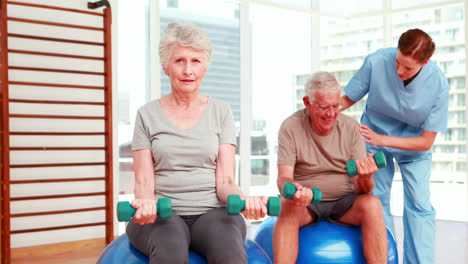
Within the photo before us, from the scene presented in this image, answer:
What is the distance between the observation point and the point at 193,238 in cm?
142

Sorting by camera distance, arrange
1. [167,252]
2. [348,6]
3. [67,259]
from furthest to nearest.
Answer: [348,6] → [67,259] → [167,252]

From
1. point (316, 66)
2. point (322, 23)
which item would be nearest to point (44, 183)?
point (316, 66)

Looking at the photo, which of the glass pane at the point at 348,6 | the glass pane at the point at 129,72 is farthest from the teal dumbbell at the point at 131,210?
the glass pane at the point at 348,6

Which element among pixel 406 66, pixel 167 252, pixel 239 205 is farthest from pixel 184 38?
pixel 406 66

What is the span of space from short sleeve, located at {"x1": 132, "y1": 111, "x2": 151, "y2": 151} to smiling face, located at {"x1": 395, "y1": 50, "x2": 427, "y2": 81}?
1.16m

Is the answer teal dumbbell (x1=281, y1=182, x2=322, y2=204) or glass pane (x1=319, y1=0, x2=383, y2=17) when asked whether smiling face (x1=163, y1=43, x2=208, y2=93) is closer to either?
teal dumbbell (x1=281, y1=182, x2=322, y2=204)

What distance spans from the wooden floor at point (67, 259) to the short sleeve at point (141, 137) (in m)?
1.72

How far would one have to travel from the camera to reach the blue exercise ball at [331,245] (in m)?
1.80

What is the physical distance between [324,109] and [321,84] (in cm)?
10

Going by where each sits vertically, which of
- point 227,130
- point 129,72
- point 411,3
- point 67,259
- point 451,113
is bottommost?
point 67,259

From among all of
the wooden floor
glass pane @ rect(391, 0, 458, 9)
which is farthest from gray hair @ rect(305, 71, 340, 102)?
glass pane @ rect(391, 0, 458, 9)

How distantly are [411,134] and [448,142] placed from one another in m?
2.56

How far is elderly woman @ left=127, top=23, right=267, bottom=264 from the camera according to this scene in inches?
55.6

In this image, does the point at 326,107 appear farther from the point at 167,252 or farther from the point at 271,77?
→ the point at 271,77
